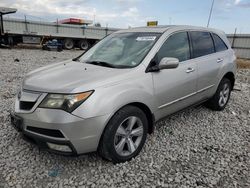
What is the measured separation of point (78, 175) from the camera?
2699 millimetres

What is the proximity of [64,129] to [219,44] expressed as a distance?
370 centimetres

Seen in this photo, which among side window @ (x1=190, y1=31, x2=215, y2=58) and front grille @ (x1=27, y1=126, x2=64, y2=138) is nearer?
front grille @ (x1=27, y1=126, x2=64, y2=138)

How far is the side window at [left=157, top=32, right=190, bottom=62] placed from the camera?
3.37 meters

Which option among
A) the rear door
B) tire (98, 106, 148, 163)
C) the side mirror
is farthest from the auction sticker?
tire (98, 106, 148, 163)

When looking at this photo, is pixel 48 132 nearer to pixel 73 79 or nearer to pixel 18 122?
pixel 18 122

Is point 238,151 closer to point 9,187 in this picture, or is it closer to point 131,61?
point 131,61

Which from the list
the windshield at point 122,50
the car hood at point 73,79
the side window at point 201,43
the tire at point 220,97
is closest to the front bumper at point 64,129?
the car hood at point 73,79

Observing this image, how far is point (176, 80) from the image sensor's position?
342cm

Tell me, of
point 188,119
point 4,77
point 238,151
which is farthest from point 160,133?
point 4,77

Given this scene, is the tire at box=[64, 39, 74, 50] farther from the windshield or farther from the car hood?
the car hood

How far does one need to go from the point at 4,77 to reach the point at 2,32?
490 inches

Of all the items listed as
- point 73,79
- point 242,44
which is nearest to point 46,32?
point 242,44

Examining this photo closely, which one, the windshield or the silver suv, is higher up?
the windshield

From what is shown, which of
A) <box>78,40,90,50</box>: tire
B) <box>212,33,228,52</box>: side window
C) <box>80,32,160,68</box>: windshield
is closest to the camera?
<box>80,32,160,68</box>: windshield
